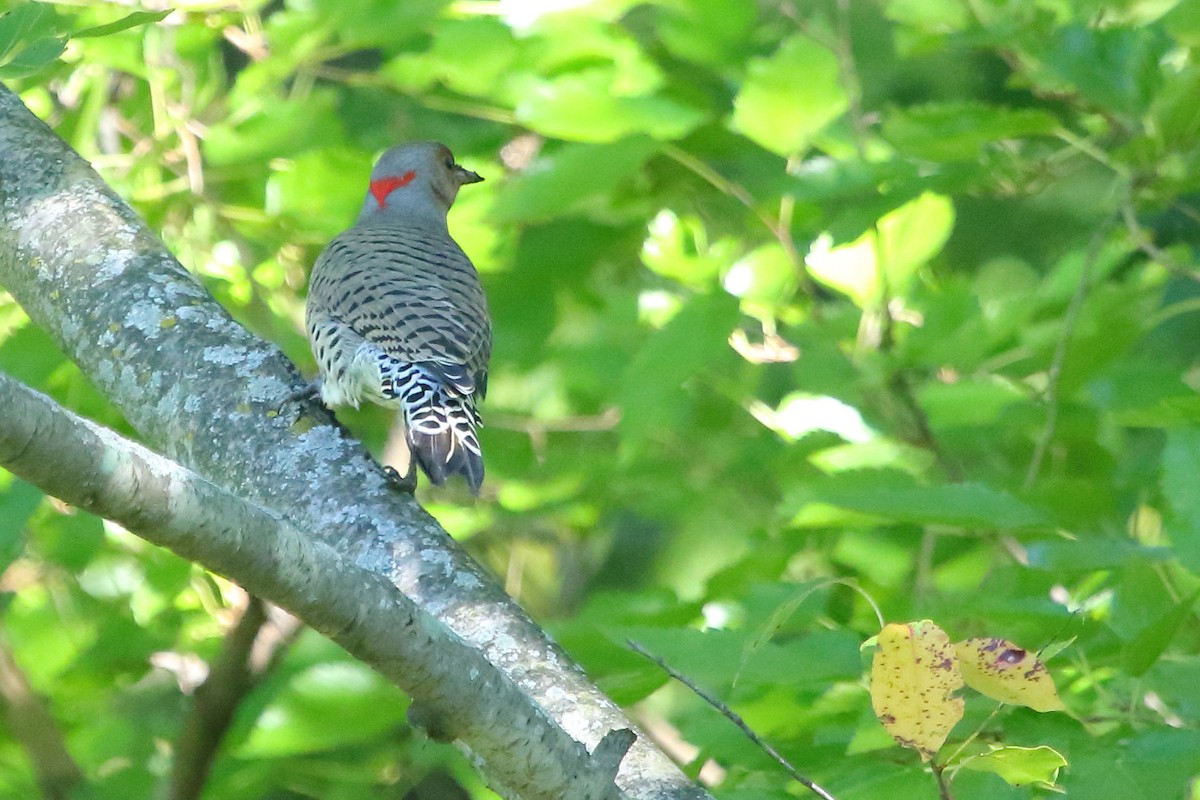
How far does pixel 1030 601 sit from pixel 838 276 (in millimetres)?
1513

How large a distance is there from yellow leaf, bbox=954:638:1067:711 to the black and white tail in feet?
4.93

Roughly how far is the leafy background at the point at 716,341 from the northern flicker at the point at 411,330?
0.16 meters

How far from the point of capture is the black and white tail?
114 inches

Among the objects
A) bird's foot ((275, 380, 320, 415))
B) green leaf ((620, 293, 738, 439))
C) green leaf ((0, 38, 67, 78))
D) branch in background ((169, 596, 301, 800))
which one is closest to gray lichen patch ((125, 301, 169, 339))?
bird's foot ((275, 380, 320, 415))

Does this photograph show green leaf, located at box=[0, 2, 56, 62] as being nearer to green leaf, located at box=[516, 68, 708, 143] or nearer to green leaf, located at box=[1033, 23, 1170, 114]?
green leaf, located at box=[516, 68, 708, 143]

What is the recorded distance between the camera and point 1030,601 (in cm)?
199

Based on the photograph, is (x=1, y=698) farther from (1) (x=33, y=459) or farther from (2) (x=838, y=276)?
(1) (x=33, y=459)

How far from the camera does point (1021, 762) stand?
145cm

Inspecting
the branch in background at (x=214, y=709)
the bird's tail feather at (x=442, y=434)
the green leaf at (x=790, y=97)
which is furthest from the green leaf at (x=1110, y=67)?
the branch in background at (x=214, y=709)

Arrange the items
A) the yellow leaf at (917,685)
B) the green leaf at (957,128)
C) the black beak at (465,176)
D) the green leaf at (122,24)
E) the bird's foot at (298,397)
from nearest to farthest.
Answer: the yellow leaf at (917,685) < the green leaf at (122,24) < the bird's foot at (298,397) < the green leaf at (957,128) < the black beak at (465,176)

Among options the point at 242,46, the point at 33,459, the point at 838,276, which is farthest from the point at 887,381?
the point at 33,459

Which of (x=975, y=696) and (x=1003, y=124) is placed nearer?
(x=975, y=696)

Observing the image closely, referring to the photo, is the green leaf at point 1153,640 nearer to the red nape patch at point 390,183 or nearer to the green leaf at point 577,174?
the green leaf at point 577,174

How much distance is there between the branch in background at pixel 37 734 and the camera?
141 inches
